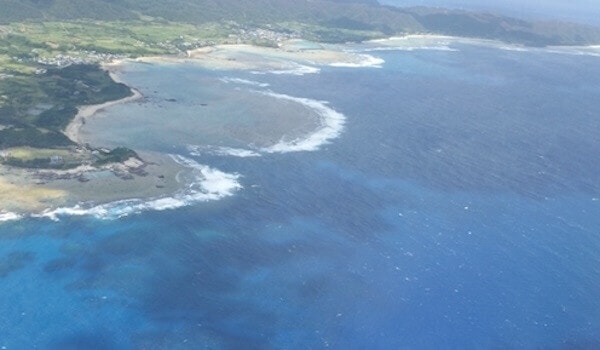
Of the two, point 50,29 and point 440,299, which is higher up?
point 50,29

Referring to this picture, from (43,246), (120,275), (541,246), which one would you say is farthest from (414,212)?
(43,246)

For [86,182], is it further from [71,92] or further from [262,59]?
[262,59]

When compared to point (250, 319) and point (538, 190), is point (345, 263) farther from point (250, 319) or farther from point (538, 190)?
point (538, 190)

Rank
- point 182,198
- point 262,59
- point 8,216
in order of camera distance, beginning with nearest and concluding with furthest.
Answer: point 8,216
point 182,198
point 262,59

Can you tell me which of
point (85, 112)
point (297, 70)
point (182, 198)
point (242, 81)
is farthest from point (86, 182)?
point (297, 70)

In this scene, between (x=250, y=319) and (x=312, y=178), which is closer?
(x=250, y=319)

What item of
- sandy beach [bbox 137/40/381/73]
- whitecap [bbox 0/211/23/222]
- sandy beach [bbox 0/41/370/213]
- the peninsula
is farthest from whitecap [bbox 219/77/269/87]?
whitecap [bbox 0/211/23/222]

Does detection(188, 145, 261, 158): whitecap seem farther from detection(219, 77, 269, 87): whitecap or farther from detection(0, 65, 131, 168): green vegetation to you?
detection(219, 77, 269, 87): whitecap


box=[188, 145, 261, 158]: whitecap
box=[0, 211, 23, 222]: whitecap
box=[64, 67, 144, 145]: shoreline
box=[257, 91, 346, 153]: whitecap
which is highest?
box=[64, 67, 144, 145]: shoreline

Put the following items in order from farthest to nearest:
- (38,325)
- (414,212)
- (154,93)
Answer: (154,93)
(414,212)
(38,325)
